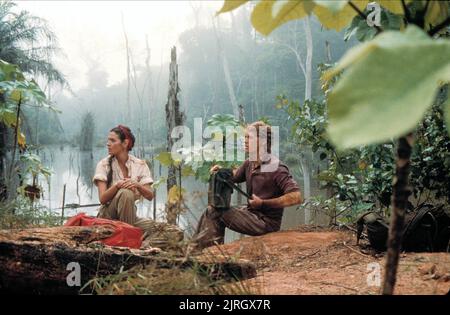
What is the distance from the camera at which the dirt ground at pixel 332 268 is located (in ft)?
5.75

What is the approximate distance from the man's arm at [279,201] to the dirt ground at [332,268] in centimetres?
32

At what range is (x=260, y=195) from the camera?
150 inches

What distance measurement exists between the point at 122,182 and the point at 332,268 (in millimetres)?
1818

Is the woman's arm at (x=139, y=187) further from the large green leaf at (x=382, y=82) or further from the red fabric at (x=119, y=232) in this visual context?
the large green leaf at (x=382, y=82)

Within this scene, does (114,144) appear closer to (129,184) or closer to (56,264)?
(129,184)

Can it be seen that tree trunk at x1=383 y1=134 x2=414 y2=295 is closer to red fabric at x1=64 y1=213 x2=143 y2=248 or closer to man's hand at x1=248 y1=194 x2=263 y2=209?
red fabric at x1=64 y1=213 x2=143 y2=248

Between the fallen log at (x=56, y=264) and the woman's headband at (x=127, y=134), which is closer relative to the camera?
the fallen log at (x=56, y=264)

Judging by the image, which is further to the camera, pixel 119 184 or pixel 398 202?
pixel 119 184

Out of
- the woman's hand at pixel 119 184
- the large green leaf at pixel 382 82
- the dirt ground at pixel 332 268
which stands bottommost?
the dirt ground at pixel 332 268

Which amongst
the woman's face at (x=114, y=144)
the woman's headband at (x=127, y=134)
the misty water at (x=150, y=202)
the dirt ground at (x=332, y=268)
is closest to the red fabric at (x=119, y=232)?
the misty water at (x=150, y=202)

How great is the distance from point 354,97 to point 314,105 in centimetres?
433

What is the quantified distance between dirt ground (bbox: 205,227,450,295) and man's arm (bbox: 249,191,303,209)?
1.04ft

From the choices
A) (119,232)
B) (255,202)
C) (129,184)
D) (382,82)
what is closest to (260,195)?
(255,202)
